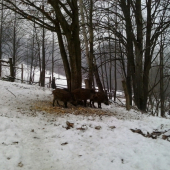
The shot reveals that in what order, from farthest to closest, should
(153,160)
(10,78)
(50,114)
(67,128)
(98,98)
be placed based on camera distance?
(10,78), (98,98), (50,114), (67,128), (153,160)

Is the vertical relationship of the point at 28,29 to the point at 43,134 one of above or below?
above

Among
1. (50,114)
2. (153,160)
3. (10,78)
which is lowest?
(153,160)

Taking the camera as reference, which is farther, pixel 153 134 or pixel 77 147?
pixel 153 134

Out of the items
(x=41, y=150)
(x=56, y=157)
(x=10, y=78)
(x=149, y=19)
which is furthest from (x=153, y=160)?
(x=10, y=78)

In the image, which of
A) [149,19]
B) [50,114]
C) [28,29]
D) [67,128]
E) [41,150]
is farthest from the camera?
[28,29]

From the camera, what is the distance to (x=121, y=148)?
4.64 metres

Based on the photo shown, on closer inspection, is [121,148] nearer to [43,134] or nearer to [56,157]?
[56,157]

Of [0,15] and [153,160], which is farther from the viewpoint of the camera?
[0,15]

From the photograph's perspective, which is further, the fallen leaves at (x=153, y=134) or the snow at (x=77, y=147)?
the fallen leaves at (x=153, y=134)

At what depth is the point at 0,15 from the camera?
27.2 meters

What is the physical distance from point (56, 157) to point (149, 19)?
11.0 m

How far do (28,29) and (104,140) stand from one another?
2824 cm

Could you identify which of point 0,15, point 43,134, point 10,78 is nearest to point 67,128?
point 43,134

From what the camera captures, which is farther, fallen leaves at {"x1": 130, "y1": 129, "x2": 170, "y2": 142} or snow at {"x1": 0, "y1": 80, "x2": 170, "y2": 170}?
fallen leaves at {"x1": 130, "y1": 129, "x2": 170, "y2": 142}
